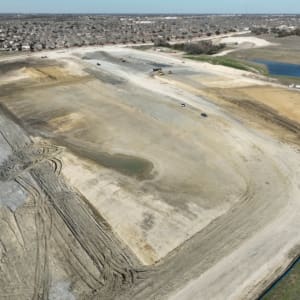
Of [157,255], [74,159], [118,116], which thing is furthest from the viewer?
[118,116]

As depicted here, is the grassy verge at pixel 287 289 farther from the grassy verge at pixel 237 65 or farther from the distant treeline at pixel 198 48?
the distant treeline at pixel 198 48

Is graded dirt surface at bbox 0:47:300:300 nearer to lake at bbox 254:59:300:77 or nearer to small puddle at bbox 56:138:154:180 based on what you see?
small puddle at bbox 56:138:154:180

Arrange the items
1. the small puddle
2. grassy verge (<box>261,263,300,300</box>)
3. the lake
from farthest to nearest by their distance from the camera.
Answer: the lake < the small puddle < grassy verge (<box>261,263,300,300</box>)

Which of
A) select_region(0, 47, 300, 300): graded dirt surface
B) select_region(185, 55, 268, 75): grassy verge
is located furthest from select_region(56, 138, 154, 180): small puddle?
select_region(185, 55, 268, 75): grassy verge

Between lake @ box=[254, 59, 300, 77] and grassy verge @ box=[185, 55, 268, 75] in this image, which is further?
grassy verge @ box=[185, 55, 268, 75]

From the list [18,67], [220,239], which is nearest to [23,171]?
[220,239]

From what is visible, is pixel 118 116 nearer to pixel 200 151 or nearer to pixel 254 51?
pixel 200 151
